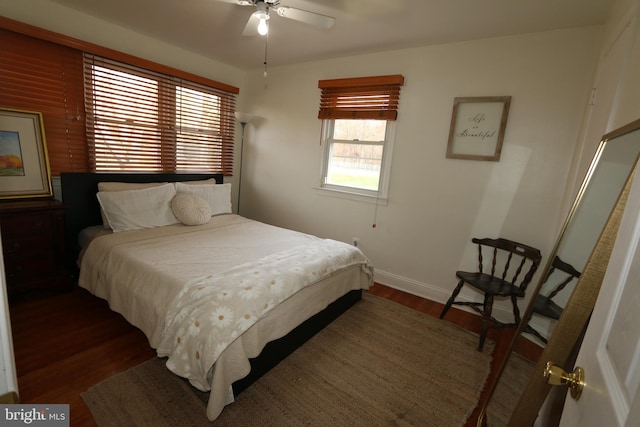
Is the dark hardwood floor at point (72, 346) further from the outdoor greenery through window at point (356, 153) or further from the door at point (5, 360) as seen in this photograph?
the outdoor greenery through window at point (356, 153)

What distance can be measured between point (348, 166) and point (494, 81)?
5.20 ft

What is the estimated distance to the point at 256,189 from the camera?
13.7ft

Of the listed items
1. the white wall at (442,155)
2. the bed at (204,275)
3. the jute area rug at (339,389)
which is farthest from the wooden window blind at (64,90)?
the jute area rug at (339,389)

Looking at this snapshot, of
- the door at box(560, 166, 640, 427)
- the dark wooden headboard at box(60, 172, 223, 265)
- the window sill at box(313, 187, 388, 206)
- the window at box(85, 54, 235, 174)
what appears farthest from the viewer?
the window sill at box(313, 187, 388, 206)

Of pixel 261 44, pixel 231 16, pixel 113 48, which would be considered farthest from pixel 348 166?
pixel 113 48

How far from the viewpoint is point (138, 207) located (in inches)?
105

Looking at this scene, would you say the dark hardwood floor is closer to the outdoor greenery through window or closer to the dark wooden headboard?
the dark wooden headboard

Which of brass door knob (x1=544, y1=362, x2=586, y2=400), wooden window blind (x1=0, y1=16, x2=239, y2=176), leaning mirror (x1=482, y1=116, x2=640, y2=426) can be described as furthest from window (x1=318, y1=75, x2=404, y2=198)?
brass door knob (x1=544, y1=362, x2=586, y2=400)

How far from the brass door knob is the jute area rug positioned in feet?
3.50

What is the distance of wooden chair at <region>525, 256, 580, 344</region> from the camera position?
121 cm

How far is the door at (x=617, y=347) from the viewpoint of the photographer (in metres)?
0.50

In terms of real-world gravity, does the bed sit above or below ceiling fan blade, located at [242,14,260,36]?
below

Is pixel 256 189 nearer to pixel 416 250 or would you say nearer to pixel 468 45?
pixel 416 250

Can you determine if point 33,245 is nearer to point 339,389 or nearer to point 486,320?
point 339,389
